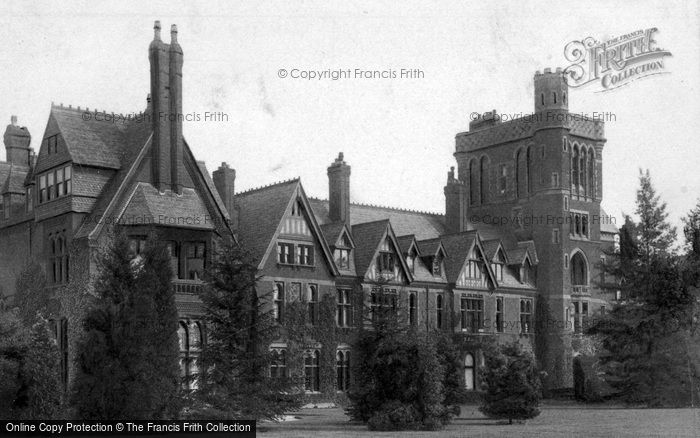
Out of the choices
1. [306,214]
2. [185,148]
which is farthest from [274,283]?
[185,148]

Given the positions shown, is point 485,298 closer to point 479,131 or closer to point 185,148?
point 479,131

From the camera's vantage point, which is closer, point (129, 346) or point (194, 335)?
point (129, 346)

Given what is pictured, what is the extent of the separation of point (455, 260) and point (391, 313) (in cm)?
2248

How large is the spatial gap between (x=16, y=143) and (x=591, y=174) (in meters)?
35.4

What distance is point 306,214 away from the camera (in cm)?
4928

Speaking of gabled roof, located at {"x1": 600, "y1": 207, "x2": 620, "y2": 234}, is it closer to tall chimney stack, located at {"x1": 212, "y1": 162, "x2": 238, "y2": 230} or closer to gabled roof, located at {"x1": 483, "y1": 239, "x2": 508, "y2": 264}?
gabled roof, located at {"x1": 483, "y1": 239, "x2": 508, "y2": 264}

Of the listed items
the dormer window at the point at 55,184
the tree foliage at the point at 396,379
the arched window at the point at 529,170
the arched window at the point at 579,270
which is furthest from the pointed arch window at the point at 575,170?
the dormer window at the point at 55,184

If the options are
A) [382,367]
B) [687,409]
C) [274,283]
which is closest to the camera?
[382,367]

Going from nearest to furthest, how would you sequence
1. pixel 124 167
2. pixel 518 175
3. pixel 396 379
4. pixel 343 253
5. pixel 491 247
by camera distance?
pixel 396 379, pixel 124 167, pixel 343 253, pixel 491 247, pixel 518 175

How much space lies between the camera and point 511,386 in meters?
38.6

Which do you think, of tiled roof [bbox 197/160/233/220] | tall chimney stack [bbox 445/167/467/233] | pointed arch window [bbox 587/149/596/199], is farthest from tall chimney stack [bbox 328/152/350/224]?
pointed arch window [bbox 587/149/596/199]

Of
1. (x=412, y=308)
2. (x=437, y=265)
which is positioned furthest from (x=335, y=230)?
(x=437, y=265)

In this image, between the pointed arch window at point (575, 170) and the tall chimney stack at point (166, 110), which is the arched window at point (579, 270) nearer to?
the pointed arch window at point (575, 170)

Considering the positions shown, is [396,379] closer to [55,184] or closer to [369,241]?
[55,184]
